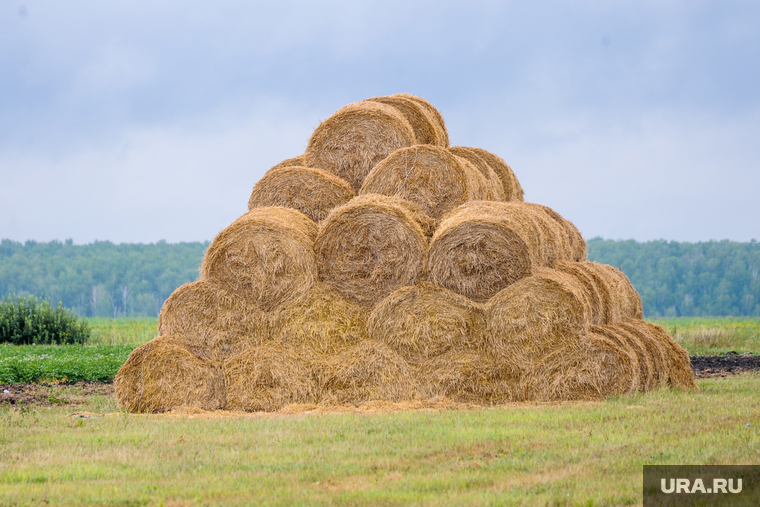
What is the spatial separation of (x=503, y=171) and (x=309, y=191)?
13.7 ft

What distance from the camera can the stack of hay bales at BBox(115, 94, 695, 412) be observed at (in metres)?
11.4

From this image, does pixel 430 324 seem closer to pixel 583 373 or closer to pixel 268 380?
pixel 583 373

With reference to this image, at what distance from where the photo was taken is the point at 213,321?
39.4ft

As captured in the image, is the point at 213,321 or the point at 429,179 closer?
the point at 213,321

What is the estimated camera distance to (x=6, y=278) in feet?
302

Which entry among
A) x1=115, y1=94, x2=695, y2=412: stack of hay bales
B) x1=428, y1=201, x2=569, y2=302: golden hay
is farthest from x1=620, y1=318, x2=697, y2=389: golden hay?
x1=428, y1=201, x2=569, y2=302: golden hay

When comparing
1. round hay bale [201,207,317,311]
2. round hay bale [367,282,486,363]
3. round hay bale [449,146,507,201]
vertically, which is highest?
round hay bale [449,146,507,201]

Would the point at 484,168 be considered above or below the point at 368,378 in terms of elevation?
above

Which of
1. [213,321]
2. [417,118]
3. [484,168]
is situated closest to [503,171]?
[484,168]

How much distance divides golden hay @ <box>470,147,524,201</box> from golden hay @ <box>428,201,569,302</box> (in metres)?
3.79

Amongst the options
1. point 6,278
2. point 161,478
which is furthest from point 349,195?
point 6,278

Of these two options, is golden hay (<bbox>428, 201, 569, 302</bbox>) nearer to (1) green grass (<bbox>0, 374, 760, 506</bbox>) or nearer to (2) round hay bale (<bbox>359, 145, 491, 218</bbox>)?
(2) round hay bale (<bbox>359, 145, 491, 218</bbox>)

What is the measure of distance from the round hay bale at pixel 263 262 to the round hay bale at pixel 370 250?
0.33 metres

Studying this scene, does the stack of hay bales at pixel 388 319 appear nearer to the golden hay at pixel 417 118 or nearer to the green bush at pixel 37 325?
the golden hay at pixel 417 118
